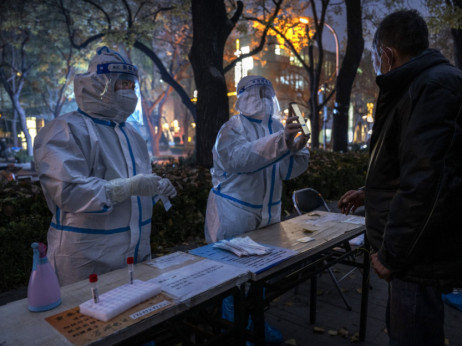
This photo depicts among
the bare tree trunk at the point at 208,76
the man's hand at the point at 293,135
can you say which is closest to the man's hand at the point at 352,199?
the man's hand at the point at 293,135

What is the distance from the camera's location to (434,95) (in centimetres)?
150

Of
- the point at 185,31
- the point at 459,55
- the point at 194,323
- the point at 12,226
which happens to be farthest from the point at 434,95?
the point at 185,31

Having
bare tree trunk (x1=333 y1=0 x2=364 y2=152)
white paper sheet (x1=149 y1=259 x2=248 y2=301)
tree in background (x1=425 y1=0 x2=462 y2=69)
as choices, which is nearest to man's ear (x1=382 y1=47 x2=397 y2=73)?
white paper sheet (x1=149 y1=259 x2=248 y2=301)

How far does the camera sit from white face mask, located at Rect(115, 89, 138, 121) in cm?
254

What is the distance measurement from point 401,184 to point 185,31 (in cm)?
1982

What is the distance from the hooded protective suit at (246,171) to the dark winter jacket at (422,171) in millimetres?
1251

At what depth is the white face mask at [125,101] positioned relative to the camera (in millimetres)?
2543

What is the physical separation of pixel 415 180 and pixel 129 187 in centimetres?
163

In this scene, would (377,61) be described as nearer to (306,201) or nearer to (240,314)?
(240,314)

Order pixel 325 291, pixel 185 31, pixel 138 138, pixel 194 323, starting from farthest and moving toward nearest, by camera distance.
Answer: pixel 185 31 → pixel 325 291 → pixel 138 138 → pixel 194 323

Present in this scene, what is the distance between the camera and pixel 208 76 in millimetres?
7141

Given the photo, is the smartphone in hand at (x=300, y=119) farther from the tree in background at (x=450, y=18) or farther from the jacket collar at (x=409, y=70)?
the tree in background at (x=450, y=18)

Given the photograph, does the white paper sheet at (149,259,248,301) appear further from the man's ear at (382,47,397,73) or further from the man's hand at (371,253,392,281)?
the man's ear at (382,47,397,73)

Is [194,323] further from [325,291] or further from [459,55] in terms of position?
[459,55]
